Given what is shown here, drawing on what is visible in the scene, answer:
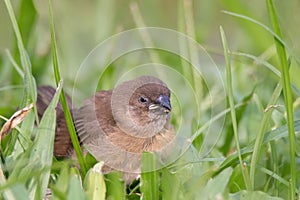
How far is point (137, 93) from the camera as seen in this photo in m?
3.21

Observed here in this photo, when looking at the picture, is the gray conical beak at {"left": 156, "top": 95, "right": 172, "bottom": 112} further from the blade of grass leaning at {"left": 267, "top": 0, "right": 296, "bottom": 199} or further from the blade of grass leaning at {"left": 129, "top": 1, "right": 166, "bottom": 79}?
the blade of grass leaning at {"left": 129, "top": 1, "right": 166, "bottom": 79}


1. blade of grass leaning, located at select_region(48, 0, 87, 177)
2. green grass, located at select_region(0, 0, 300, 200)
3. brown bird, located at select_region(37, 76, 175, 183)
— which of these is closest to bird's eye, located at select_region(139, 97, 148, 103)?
brown bird, located at select_region(37, 76, 175, 183)

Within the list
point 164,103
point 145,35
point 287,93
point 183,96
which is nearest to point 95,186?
point 287,93

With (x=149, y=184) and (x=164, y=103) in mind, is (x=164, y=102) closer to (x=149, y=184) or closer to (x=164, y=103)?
(x=164, y=103)

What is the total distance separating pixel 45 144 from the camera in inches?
97.8

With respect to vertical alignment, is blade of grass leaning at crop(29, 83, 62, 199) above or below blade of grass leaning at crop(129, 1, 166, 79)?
below

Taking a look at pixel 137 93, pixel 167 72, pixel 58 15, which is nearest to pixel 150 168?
pixel 137 93

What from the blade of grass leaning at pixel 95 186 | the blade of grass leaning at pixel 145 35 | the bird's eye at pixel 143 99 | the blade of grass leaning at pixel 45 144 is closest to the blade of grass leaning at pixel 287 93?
the blade of grass leaning at pixel 95 186

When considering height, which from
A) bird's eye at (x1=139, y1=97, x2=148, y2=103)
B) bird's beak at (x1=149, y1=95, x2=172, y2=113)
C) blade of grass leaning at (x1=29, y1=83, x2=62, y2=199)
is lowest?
blade of grass leaning at (x1=29, y1=83, x2=62, y2=199)

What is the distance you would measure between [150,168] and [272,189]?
491 mm

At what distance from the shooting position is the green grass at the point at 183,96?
241cm

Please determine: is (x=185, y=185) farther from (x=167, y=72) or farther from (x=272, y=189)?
(x=167, y=72)

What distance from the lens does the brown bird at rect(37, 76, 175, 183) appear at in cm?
305

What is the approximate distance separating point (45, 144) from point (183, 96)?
187 cm
